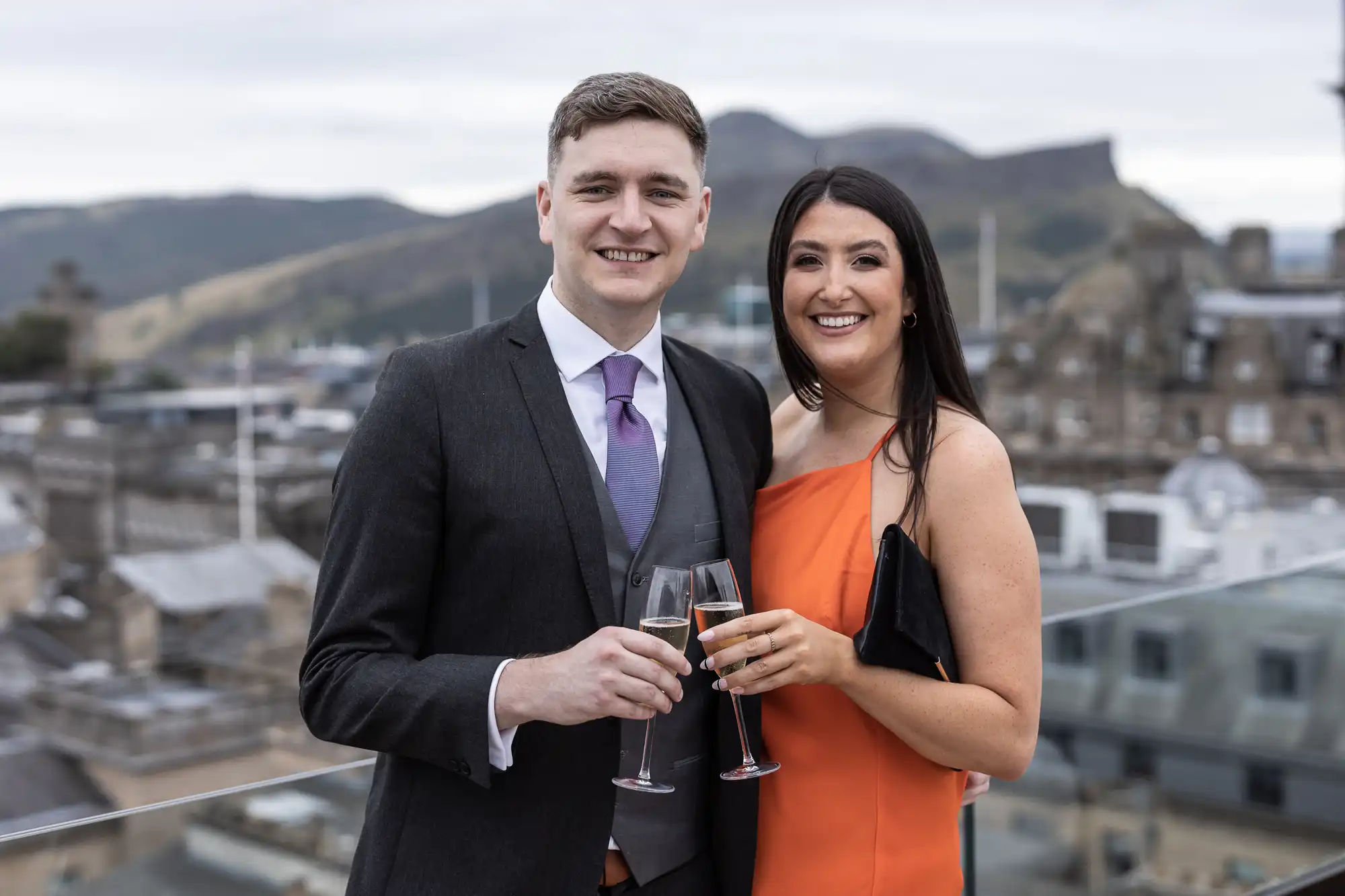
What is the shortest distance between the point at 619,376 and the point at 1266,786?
3242 mm

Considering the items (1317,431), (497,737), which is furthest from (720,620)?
(1317,431)

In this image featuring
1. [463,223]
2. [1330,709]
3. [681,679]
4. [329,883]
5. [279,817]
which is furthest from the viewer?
[463,223]

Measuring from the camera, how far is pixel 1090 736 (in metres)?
4.00

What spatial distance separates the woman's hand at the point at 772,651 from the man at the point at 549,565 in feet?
0.27

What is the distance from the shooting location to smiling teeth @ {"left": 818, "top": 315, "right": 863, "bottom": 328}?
198cm

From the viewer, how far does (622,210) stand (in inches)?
68.8

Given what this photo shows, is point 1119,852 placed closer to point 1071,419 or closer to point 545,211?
point 545,211

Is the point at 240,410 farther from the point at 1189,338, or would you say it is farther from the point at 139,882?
the point at 139,882

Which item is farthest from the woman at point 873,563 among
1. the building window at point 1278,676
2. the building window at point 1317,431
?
the building window at point 1317,431

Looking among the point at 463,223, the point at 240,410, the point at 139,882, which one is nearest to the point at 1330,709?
the point at 139,882

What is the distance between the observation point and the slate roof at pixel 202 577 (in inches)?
1768

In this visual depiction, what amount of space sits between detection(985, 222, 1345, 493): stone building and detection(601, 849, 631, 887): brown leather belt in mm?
51470

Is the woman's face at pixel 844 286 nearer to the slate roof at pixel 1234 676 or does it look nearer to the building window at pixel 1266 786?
the slate roof at pixel 1234 676

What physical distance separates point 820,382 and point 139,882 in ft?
5.02
